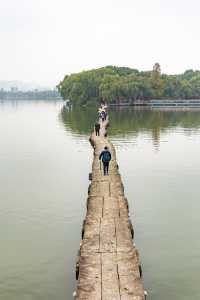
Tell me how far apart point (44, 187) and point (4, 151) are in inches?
793

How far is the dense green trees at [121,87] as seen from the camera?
143000 millimetres

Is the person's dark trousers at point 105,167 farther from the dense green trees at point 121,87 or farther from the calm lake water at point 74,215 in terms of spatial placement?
the dense green trees at point 121,87

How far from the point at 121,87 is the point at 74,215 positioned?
119743 millimetres

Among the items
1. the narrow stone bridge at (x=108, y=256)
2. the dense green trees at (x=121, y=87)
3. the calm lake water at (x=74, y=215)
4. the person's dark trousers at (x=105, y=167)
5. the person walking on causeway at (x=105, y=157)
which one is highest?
the dense green trees at (x=121, y=87)

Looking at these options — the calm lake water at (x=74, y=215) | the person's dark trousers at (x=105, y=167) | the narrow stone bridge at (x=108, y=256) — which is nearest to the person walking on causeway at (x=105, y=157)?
the person's dark trousers at (x=105, y=167)

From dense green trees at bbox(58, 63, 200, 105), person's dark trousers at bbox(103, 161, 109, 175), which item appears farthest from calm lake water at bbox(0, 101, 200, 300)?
dense green trees at bbox(58, 63, 200, 105)

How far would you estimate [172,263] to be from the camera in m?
18.2

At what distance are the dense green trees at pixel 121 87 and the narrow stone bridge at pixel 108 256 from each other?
120 m

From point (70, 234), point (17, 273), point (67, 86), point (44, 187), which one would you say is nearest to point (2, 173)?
point (44, 187)

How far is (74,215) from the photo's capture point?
25.1 metres

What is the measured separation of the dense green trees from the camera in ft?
469

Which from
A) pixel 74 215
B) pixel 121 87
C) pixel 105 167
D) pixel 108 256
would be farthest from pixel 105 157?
pixel 121 87

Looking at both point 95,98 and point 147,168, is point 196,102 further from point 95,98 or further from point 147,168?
point 147,168

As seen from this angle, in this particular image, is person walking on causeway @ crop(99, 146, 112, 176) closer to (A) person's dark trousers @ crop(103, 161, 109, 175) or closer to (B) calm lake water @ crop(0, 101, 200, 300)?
(A) person's dark trousers @ crop(103, 161, 109, 175)
